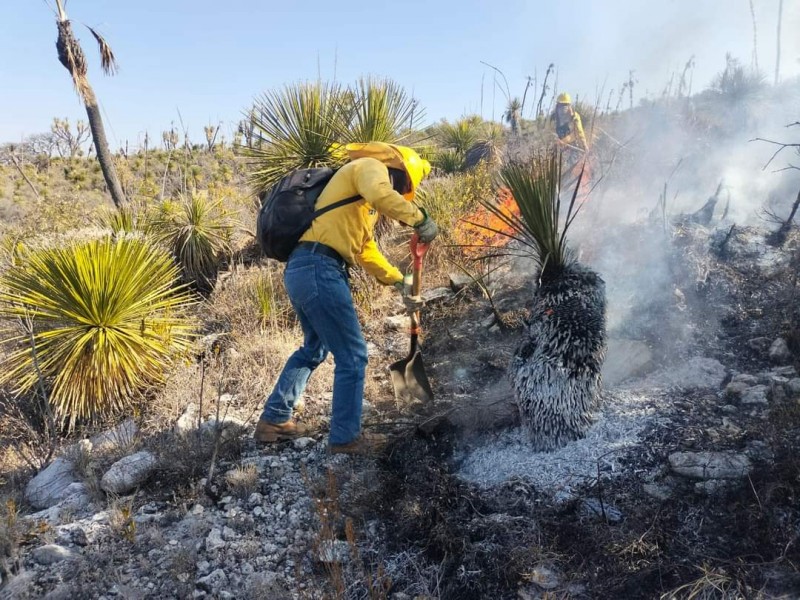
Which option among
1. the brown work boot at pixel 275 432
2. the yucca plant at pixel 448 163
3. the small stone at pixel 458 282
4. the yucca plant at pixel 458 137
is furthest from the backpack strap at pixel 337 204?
the yucca plant at pixel 458 137

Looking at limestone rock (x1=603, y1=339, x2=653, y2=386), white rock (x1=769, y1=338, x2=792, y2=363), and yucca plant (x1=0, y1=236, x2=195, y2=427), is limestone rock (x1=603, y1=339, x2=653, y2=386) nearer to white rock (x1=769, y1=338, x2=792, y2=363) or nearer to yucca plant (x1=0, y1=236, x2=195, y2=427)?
white rock (x1=769, y1=338, x2=792, y2=363)

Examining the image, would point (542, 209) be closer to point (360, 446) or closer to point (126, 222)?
point (360, 446)

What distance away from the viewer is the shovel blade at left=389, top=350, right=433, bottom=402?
12.0ft

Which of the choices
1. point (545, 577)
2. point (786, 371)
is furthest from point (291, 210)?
point (786, 371)

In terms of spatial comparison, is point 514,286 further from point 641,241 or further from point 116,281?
point 116,281

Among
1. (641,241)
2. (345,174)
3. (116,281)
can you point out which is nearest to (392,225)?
(641,241)

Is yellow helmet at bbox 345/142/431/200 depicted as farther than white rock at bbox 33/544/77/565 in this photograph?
Yes

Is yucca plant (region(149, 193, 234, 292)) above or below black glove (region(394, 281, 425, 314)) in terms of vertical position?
above

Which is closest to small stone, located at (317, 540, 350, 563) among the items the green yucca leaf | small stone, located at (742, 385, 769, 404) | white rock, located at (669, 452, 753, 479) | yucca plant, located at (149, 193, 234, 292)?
Answer: white rock, located at (669, 452, 753, 479)

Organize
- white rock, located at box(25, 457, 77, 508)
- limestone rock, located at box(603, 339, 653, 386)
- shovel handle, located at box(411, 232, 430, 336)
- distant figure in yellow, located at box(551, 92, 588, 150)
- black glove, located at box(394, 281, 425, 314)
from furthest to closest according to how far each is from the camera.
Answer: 1. distant figure in yellow, located at box(551, 92, 588, 150)
2. limestone rock, located at box(603, 339, 653, 386)
3. black glove, located at box(394, 281, 425, 314)
4. shovel handle, located at box(411, 232, 430, 336)
5. white rock, located at box(25, 457, 77, 508)

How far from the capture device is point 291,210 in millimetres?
2881

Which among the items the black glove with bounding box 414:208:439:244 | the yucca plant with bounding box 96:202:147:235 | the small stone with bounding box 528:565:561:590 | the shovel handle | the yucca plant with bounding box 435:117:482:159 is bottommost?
the small stone with bounding box 528:565:561:590

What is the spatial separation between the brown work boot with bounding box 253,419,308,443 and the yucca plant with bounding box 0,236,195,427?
1401mm

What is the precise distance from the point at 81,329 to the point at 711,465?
434 centimetres
